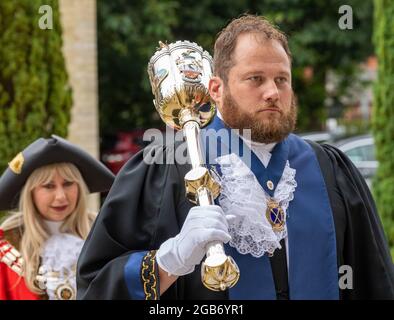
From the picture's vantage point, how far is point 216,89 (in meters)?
3.13

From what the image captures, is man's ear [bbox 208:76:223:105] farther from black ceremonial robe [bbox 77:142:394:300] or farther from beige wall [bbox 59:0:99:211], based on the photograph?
beige wall [bbox 59:0:99:211]

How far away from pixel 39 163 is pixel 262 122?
1.62 metres

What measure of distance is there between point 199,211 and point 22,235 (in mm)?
1927

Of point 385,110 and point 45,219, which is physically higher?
point 385,110

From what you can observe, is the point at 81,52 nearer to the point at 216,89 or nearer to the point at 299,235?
the point at 216,89

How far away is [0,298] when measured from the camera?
412 cm

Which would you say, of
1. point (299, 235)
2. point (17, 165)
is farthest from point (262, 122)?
point (17, 165)

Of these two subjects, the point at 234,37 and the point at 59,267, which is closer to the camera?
the point at 234,37

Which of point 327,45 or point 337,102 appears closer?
point 327,45

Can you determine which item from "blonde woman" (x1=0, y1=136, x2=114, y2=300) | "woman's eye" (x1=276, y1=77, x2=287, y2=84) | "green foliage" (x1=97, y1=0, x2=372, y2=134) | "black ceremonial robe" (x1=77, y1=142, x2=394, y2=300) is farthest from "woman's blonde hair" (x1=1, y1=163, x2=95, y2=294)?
"green foliage" (x1=97, y1=0, x2=372, y2=134)

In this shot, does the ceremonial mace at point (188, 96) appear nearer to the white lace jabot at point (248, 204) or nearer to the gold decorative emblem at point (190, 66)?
the gold decorative emblem at point (190, 66)

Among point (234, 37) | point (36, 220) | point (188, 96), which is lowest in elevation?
point (36, 220)

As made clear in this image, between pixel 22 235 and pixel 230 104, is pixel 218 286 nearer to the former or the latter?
pixel 230 104
